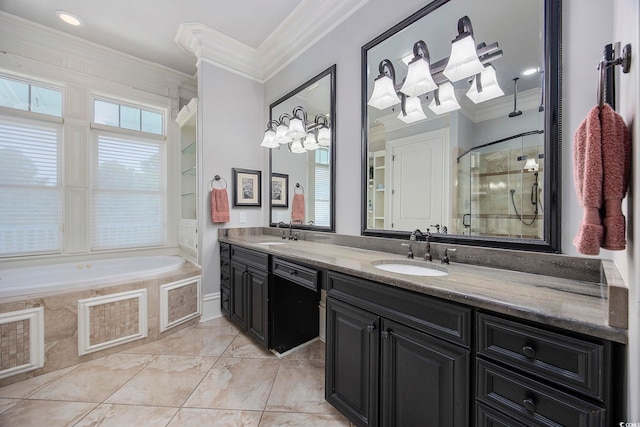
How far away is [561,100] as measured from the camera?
3.75 feet

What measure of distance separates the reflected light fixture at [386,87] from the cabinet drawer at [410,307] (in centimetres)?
118

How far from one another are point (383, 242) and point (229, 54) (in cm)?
261

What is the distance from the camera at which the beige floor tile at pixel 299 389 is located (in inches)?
61.7

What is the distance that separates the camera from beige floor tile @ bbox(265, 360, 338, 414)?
1.57 metres

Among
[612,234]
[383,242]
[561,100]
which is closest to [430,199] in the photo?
[383,242]

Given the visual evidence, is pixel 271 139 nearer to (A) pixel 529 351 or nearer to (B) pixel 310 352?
(B) pixel 310 352

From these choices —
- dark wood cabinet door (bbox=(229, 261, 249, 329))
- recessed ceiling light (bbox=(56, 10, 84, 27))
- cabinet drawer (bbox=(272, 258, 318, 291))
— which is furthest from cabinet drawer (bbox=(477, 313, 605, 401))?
recessed ceiling light (bbox=(56, 10, 84, 27))

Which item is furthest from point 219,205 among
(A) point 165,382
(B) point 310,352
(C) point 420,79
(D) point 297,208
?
(C) point 420,79

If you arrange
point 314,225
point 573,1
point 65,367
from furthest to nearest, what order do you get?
point 314,225 → point 65,367 → point 573,1

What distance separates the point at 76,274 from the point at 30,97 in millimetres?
1836

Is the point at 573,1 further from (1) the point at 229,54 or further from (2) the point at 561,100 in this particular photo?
(1) the point at 229,54

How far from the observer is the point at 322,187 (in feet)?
7.72

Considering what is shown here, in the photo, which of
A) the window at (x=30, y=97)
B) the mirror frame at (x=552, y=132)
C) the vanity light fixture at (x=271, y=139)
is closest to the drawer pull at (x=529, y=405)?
the mirror frame at (x=552, y=132)

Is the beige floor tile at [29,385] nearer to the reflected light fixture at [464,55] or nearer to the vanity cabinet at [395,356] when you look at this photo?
the vanity cabinet at [395,356]
